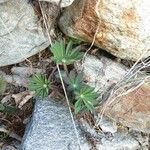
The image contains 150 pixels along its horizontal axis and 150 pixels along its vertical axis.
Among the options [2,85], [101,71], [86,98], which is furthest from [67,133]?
[2,85]

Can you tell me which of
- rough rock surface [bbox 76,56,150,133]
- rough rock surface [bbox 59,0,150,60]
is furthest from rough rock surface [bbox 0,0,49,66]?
rough rock surface [bbox 76,56,150,133]

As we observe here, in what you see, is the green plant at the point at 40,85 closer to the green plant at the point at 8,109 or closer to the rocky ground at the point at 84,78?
the rocky ground at the point at 84,78

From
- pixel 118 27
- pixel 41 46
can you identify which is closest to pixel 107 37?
pixel 118 27

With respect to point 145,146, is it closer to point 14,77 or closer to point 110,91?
point 110,91

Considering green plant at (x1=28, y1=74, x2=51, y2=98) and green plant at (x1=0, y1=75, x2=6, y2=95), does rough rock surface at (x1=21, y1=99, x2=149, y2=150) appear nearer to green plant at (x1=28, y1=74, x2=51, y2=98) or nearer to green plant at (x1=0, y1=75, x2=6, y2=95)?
green plant at (x1=28, y1=74, x2=51, y2=98)

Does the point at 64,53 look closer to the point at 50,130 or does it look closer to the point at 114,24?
the point at 114,24

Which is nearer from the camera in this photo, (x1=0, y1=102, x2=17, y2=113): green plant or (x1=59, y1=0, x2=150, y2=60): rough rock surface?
(x1=59, y1=0, x2=150, y2=60): rough rock surface
